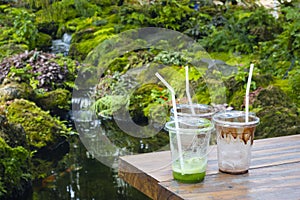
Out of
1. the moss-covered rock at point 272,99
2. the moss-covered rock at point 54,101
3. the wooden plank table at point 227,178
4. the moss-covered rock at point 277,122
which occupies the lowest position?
the moss-covered rock at point 54,101

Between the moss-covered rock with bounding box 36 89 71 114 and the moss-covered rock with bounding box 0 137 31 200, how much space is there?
9.05 ft

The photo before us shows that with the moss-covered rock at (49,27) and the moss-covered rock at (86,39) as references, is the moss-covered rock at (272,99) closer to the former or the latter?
the moss-covered rock at (86,39)

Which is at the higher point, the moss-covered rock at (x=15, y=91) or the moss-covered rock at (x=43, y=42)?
the moss-covered rock at (x=43, y=42)

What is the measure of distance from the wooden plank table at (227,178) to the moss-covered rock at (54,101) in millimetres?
5265

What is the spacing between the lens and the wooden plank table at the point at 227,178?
4.82ft

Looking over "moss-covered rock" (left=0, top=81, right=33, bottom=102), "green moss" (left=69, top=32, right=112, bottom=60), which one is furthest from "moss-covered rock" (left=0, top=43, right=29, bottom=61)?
"moss-covered rock" (left=0, top=81, right=33, bottom=102)

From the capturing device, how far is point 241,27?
8.80 meters

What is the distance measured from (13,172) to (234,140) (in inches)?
108

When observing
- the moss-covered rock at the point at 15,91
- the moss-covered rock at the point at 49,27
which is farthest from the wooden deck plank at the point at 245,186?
the moss-covered rock at the point at 49,27

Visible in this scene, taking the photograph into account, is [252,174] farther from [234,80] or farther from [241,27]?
[241,27]

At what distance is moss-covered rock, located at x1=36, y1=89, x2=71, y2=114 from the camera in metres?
6.94

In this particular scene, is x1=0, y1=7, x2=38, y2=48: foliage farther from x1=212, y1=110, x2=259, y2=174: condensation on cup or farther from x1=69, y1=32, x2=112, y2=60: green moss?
x1=212, y1=110, x2=259, y2=174: condensation on cup

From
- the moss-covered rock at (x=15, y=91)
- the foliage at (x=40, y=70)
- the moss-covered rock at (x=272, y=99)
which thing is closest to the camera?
the moss-covered rock at (x=272, y=99)

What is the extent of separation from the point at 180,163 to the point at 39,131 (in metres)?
4.12
